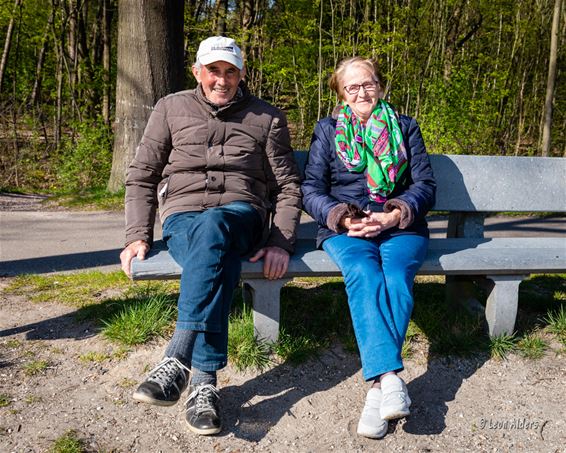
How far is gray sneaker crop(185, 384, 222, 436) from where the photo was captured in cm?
263

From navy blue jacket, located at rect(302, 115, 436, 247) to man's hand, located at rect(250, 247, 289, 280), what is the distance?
0.34m

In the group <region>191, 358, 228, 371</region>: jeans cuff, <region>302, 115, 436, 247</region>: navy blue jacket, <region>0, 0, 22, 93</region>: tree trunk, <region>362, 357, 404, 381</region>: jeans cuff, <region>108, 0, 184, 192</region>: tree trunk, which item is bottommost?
<region>191, 358, 228, 371</region>: jeans cuff

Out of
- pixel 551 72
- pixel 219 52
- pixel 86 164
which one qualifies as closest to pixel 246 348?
pixel 219 52

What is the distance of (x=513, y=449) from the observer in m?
2.71

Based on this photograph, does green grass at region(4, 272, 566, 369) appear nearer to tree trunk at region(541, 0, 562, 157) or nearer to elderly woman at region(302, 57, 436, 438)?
elderly woman at region(302, 57, 436, 438)

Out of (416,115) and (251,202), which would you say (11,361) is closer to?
(251,202)

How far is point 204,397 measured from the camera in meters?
2.71

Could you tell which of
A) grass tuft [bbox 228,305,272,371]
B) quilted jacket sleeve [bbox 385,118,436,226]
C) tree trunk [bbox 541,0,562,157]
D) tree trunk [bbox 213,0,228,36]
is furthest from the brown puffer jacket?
tree trunk [bbox 213,0,228,36]

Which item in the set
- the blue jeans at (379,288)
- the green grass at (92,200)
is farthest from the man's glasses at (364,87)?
the green grass at (92,200)

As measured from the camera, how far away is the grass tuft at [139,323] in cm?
339

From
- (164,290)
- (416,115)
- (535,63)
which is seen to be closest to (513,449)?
(164,290)

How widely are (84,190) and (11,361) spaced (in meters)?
6.25

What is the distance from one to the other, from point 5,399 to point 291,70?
36.7 feet

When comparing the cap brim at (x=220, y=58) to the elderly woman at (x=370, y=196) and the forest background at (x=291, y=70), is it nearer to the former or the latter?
the elderly woman at (x=370, y=196)
